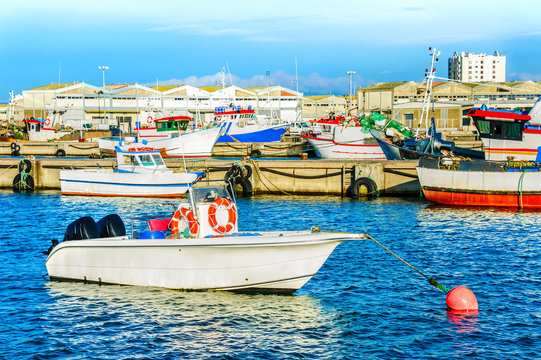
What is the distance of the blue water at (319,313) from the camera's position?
42.0ft

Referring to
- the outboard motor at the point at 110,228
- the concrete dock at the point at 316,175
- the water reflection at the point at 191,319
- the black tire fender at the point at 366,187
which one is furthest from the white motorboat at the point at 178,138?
the water reflection at the point at 191,319

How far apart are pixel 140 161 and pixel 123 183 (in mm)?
1530

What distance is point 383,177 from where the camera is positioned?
34875 mm

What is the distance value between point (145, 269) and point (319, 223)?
12498 mm

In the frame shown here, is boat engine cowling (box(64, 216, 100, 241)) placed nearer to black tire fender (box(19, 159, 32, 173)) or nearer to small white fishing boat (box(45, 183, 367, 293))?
small white fishing boat (box(45, 183, 367, 293))

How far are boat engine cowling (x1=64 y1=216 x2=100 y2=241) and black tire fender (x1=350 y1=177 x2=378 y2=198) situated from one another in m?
19.8

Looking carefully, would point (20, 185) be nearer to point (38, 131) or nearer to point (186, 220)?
point (186, 220)

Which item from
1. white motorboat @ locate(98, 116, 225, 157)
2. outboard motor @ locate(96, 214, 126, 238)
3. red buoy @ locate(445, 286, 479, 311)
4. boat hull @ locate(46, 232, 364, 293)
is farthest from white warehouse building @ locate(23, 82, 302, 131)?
red buoy @ locate(445, 286, 479, 311)

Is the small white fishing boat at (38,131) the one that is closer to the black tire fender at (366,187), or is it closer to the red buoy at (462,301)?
the black tire fender at (366,187)

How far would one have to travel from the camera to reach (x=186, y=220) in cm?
1572

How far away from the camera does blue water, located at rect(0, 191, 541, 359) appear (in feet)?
42.0

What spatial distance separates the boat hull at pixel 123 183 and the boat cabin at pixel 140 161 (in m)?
0.53

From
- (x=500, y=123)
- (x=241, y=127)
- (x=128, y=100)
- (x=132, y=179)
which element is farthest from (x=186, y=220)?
(x=128, y=100)

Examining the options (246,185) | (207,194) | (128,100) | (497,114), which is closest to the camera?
(207,194)
